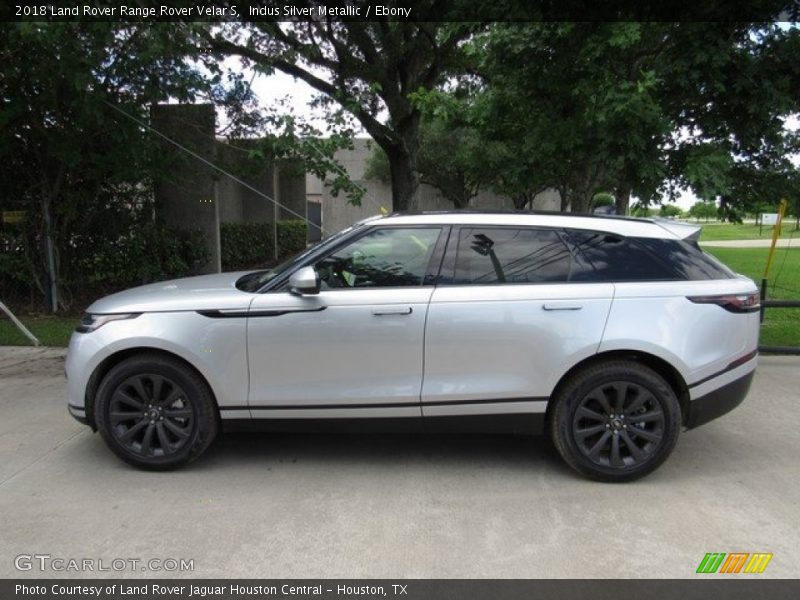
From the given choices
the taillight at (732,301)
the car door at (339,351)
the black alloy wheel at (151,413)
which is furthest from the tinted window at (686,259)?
the black alloy wheel at (151,413)

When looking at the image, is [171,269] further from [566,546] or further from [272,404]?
[566,546]

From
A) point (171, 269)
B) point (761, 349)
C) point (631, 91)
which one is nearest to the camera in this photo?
point (631, 91)

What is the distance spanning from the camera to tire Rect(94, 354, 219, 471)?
416 cm

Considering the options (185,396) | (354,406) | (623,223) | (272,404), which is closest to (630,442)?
(623,223)

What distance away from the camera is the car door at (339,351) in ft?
13.3

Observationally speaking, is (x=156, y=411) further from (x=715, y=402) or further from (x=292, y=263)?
(x=715, y=402)

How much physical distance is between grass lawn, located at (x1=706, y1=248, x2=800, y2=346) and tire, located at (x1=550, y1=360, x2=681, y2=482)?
483 centimetres

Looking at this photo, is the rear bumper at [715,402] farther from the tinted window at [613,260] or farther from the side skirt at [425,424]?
the side skirt at [425,424]

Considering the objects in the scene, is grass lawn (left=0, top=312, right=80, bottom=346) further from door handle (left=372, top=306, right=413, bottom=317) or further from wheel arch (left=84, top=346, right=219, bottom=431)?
door handle (left=372, top=306, right=413, bottom=317)

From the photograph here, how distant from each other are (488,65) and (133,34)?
4.14m

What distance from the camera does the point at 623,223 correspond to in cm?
436

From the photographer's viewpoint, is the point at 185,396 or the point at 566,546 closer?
the point at 566,546

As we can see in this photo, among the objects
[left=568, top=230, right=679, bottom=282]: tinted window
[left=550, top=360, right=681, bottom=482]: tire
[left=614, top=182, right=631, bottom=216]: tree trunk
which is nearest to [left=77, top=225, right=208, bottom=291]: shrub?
[left=614, top=182, right=631, bottom=216]: tree trunk

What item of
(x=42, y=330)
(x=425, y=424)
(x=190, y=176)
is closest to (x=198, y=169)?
(x=190, y=176)
